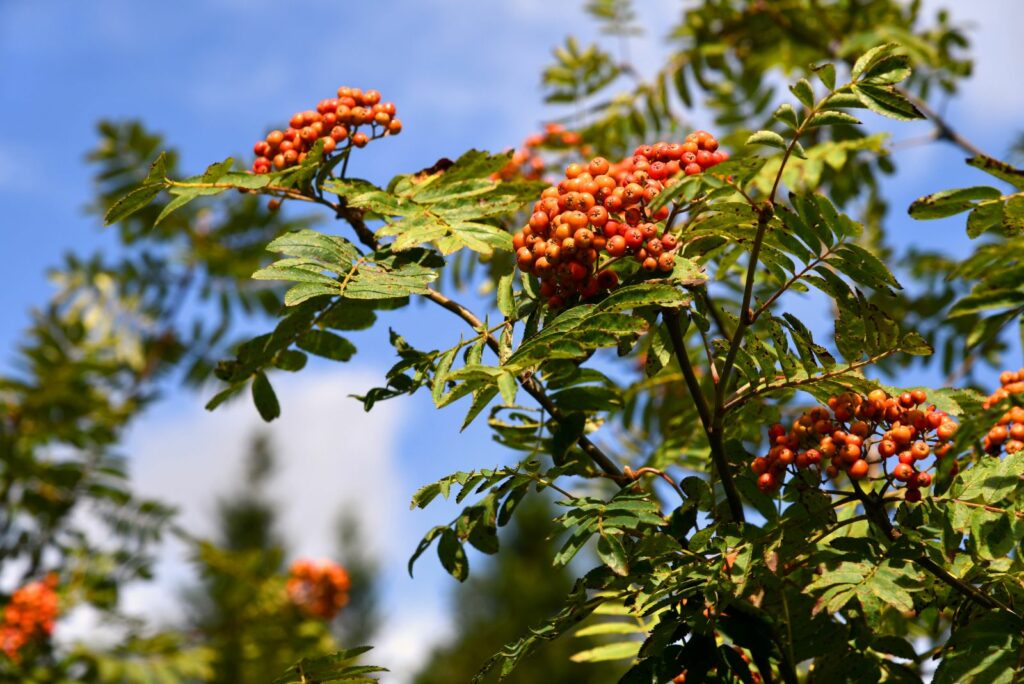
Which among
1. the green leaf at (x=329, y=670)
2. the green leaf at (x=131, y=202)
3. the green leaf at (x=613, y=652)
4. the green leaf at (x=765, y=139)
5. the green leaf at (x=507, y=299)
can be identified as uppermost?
the green leaf at (x=131, y=202)

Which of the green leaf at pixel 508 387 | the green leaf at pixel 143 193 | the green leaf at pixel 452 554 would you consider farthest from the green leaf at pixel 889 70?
the green leaf at pixel 143 193

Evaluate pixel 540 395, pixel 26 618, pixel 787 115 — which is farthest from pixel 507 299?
pixel 26 618

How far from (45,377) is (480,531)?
157 inches

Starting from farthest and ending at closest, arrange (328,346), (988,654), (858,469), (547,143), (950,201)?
(547,143) < (328,346) < (950,201) < (858,469) < (988,654)

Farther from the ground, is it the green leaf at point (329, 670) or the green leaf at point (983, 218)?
the green leaf at point (983, 218)

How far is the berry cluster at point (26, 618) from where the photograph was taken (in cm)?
458

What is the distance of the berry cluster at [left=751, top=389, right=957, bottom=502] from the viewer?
1360 mm

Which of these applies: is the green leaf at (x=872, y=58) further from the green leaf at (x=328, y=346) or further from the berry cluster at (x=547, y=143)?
the berry cluster at (x=547, y=143)

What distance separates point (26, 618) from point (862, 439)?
168 inches

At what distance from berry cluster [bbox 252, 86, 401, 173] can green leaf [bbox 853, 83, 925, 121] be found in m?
0.78

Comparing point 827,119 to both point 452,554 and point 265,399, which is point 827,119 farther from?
point 265,399

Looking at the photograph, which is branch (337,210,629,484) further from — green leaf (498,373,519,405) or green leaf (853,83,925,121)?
green leaf (853,83,925,121)

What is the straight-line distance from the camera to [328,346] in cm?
176

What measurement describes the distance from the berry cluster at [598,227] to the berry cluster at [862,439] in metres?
0.31
